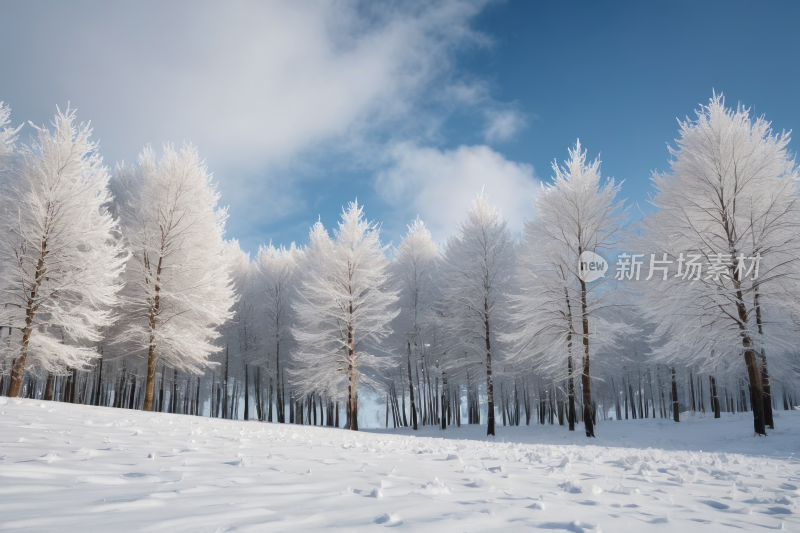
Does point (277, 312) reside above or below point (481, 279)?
below

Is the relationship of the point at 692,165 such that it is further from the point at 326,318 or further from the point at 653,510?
the point at 326,318

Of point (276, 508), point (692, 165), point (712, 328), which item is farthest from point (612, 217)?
point (276, 508)

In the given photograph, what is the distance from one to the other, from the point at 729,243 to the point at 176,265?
1996 cm

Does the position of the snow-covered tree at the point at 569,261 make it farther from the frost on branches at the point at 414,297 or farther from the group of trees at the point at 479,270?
the frost on branches at the point at 414,297

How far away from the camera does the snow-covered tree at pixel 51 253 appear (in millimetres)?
12344

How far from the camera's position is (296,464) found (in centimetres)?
415

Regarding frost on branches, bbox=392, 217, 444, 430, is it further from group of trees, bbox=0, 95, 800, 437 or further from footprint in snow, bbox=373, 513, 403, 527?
footprint in snow, bbox=373, 513, 403, 527

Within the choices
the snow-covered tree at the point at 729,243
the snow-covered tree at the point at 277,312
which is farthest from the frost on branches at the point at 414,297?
the snow-covered tree at the point at 729,243

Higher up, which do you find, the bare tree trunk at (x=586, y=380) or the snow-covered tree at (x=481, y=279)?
the snow-covered tree at (x=481, y=279)

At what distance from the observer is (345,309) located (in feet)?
60.3

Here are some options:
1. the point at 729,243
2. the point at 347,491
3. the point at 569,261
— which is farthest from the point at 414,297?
the point at 347,491

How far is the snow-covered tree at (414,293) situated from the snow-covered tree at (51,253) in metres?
15.0

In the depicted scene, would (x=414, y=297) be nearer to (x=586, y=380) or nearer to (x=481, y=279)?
(x=481, y=279)

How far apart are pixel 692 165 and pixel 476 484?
1482 cm
